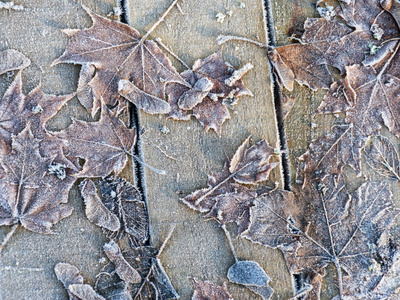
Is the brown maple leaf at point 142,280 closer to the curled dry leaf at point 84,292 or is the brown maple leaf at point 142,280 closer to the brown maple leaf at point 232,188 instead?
the curled dry leaf at point 84,292

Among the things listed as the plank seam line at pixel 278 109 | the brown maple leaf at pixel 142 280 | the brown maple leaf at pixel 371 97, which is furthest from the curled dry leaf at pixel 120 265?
the brown maple leaf at pixel 371 97

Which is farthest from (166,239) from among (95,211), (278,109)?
(278,109)

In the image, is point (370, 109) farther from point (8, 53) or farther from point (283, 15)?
point (8, 53)

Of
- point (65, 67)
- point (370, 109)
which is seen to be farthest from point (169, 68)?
point (370, 109)

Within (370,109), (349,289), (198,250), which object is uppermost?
(370,109)

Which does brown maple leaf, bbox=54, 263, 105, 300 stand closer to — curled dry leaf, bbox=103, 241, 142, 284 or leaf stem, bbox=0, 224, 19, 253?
curled dry leaf, bbox=103, 241, 142, 284

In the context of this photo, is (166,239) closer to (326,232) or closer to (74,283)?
(74,283)
